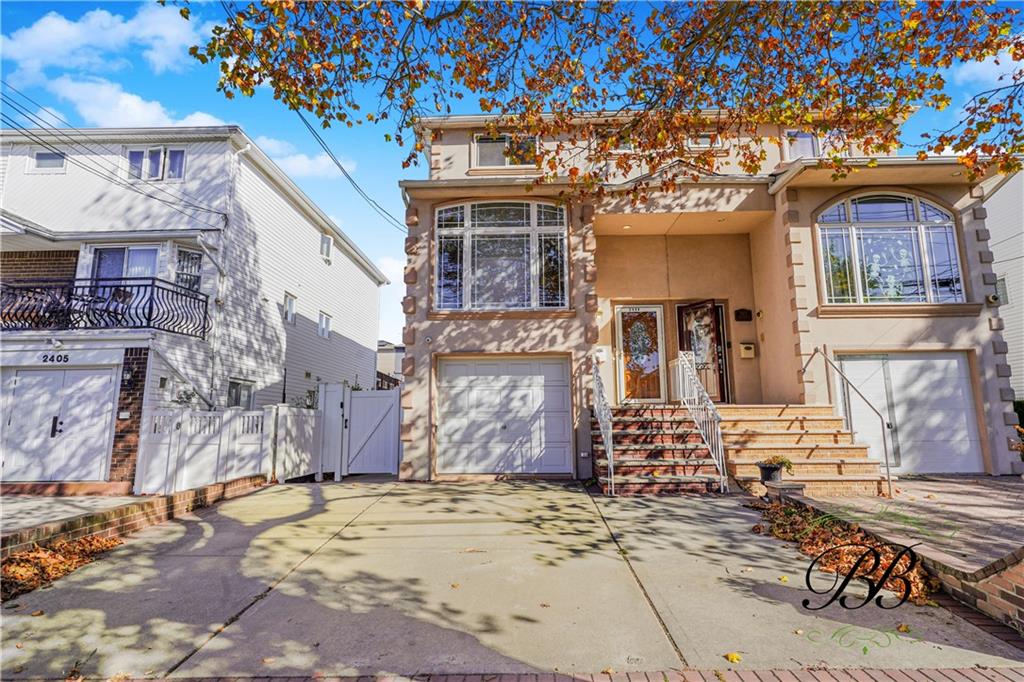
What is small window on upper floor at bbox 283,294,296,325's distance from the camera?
16397 millimetres

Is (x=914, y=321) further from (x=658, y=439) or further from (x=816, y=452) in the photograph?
(x=658, y=439)

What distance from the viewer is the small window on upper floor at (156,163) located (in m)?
13.3

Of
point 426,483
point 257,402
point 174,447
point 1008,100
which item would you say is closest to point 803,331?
point 1008,100

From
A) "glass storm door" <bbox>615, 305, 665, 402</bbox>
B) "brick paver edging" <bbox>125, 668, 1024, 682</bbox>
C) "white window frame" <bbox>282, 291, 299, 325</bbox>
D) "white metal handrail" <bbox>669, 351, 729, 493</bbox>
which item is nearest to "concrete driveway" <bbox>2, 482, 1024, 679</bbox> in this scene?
"brick paver edging" <bbox>125, 668, 1024, 682</bbox>

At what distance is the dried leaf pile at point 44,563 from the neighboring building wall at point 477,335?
18.2ft

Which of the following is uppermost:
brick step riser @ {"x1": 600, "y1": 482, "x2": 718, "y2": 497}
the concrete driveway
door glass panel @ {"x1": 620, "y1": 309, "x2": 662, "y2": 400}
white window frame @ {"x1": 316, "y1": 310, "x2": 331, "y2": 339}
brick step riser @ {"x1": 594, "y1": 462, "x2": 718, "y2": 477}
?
white window frame @ {"x1": 316, "y1": 310, "x2": 331, "y2": 339}

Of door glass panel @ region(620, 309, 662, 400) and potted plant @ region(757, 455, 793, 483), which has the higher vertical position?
door glass panel @ region(620, 309, 662, 400)

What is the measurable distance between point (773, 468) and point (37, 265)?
18390 millimetres

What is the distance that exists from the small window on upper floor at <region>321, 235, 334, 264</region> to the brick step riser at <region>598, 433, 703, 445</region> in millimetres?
14505

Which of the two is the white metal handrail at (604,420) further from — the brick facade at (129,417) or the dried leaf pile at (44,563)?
the brick facade at (129,417)

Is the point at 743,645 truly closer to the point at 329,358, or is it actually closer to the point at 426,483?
the point at 426,483

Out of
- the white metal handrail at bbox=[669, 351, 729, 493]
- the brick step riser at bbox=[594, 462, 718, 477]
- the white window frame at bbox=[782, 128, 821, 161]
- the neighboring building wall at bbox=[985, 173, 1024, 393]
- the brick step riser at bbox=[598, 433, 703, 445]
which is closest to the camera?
the white metal handrail at bbox=[669, 351, 729, 493]

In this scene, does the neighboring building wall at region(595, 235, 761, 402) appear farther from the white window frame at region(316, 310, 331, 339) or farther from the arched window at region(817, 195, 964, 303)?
the white window frame at region(316, 310, 331, 339)

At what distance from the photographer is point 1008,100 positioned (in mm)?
6516
